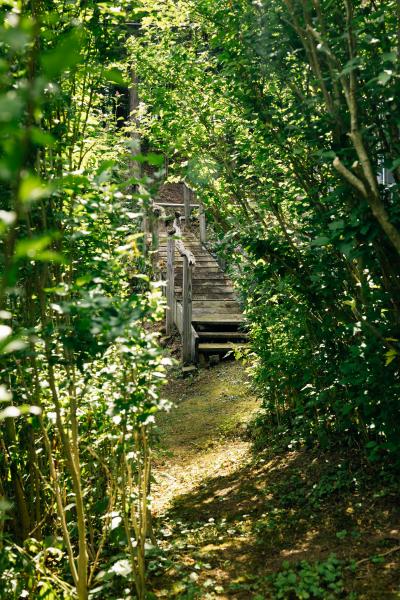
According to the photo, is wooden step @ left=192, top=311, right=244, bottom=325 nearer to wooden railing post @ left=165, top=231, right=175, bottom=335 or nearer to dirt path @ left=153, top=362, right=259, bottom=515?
wooden railing post @ left=165, top=231, right=175, bottom=335

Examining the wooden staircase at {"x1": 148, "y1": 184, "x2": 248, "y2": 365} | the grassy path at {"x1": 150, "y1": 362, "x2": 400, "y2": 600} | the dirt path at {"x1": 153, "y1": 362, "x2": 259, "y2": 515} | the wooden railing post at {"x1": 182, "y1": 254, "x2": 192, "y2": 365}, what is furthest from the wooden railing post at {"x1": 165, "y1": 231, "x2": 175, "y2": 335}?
the grassy path at {"x1": 150, "y1": 362, "x2": 400, "y2": 600}

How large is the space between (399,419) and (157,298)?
2.24 m

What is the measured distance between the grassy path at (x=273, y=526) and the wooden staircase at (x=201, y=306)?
368 cm

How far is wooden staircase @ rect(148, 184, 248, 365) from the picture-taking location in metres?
10.4

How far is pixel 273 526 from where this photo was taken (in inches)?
167

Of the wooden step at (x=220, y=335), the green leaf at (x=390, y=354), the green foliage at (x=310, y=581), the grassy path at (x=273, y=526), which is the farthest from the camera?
the wooden step at (x=220, y=335)

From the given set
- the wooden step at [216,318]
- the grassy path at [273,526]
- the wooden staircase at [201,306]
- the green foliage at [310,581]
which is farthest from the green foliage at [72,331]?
the wooden step at [216,318]

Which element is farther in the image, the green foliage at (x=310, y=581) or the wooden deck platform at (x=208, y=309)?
the wooden deck platform at (x=208, y=309)

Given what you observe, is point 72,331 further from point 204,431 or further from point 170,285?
point 170,285

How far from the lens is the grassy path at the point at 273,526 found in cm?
335

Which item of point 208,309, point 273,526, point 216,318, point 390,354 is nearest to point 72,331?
point 390,354

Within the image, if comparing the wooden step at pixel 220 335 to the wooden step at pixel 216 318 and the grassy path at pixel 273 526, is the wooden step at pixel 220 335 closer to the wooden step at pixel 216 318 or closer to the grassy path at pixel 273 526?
the wooden step at pixel 216 318

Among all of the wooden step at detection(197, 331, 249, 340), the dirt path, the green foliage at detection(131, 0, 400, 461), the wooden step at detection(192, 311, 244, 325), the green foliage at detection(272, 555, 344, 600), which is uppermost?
the green foliage at detection(131, 0, 400, 461)

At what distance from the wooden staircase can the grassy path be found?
12.1 feet
